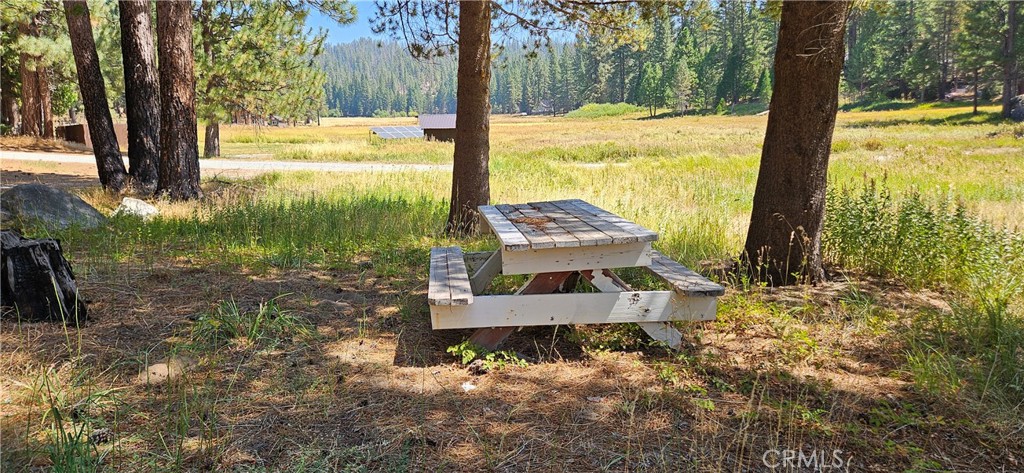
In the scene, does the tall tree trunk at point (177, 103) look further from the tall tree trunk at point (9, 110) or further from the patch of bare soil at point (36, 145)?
the tall tree trunk at point (9, 110)

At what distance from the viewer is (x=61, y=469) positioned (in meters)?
2.26

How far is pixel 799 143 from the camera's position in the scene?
480 centimetres

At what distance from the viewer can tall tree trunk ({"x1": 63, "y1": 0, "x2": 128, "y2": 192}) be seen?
977cm

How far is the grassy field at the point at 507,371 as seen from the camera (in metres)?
2.63

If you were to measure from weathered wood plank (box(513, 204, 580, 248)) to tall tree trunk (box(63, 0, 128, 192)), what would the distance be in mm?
8011

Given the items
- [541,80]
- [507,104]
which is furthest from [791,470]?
[507,104]

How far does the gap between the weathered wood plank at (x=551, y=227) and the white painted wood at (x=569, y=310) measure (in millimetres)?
321

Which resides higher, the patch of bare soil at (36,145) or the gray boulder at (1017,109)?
the gray boulder at (1017,109)

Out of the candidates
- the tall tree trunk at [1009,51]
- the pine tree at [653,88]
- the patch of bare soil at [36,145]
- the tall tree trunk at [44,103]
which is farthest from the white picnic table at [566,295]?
the pine tree at [653,88]

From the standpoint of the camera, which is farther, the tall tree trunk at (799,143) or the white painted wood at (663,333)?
the tall tree trunk at (799,143)

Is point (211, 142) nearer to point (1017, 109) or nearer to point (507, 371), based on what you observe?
point (507, 371)

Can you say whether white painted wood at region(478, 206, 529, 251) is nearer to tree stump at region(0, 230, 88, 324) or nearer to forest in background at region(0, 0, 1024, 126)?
tree stump at region(0, 230, 88, 324)

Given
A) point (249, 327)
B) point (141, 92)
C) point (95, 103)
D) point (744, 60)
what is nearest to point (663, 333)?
point (249, 327)

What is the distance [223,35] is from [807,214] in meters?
21.1
